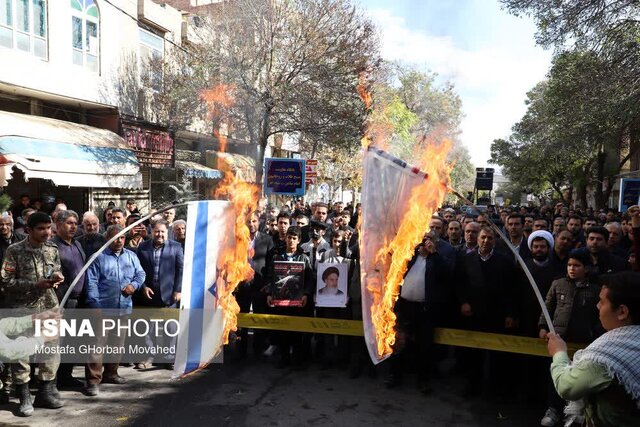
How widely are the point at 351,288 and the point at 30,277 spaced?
3.42 metres

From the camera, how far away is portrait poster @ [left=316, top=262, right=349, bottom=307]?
6.20 m

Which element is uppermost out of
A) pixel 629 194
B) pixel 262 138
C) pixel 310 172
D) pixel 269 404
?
pixel 262 138

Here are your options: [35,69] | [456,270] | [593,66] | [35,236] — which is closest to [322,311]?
[456,270]

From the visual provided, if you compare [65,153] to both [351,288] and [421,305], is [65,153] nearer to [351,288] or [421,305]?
[351,288]

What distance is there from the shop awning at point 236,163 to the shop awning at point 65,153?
207 inches

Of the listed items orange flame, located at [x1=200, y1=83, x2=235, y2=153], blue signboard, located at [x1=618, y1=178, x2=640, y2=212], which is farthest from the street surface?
orange flame, located at [x1=200, y1=83, x2=235, y2=153]

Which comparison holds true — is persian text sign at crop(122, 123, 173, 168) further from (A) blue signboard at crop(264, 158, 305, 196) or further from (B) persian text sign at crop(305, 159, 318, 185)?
(A) blue signboard at crop(264, 158, 305, 196)

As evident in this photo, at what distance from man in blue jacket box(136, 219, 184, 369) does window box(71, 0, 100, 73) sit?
440 inches

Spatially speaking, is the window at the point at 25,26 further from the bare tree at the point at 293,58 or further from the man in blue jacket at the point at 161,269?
the man in blue jacket at the point at 161,269

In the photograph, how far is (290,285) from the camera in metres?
6.24

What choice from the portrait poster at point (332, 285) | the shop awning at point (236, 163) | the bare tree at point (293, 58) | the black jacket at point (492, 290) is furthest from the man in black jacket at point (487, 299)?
the shop awning at point (236, 163)

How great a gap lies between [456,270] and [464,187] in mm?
66885

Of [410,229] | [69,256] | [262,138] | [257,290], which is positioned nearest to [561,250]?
[410,229]

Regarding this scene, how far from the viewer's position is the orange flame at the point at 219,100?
18438mm
